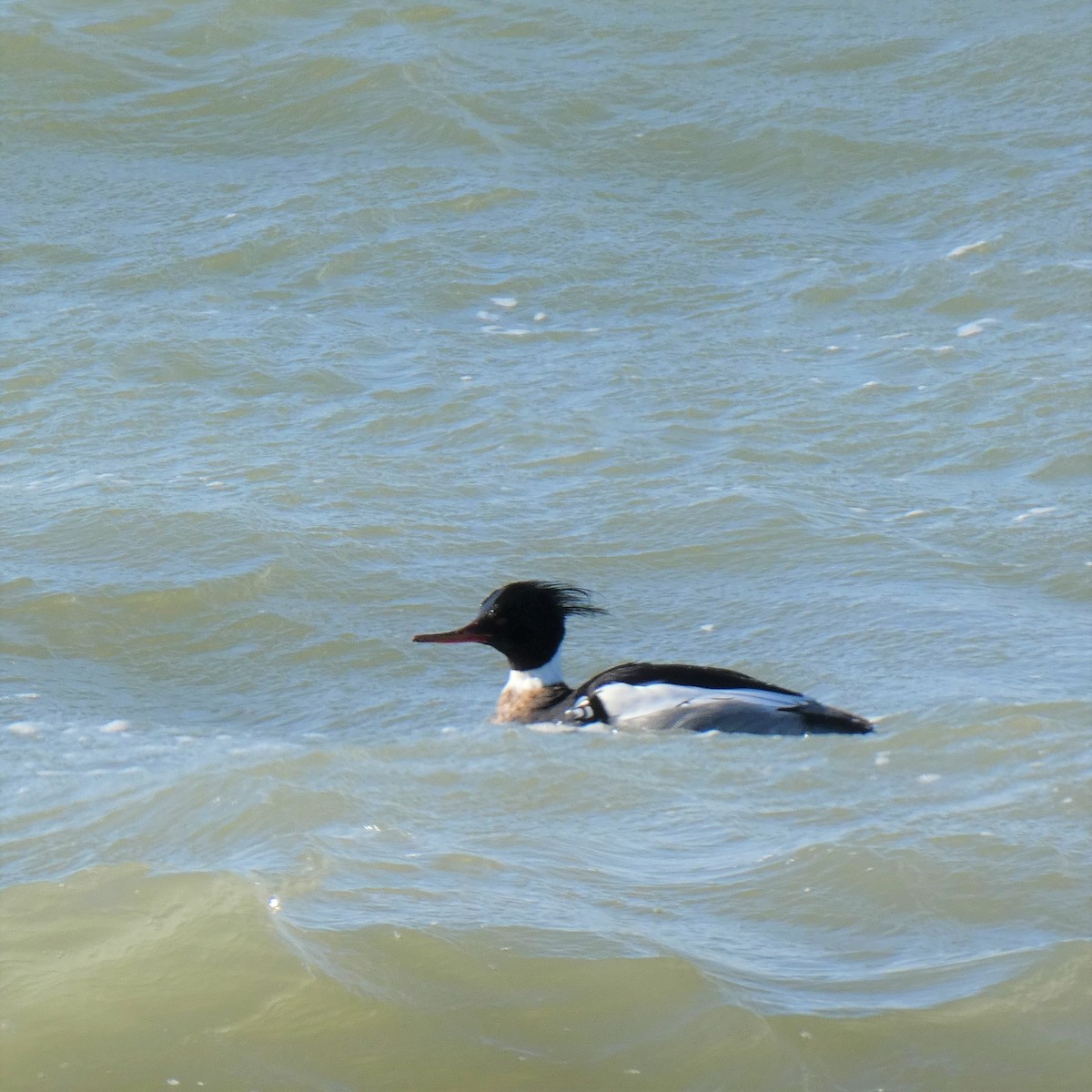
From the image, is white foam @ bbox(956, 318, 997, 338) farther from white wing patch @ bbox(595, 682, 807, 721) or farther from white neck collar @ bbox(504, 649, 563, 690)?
white wing patch @ bbox(595, 682, 807, 721)

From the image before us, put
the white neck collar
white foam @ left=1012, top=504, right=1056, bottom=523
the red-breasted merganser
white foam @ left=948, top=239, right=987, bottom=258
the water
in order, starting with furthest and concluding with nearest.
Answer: white foam @ left=948, top=239, right=987, bottom=258 → white foam @ left=1012, top=504, right=1056, bottom=523 → the white neck collar → the red-breasted merganser → the water

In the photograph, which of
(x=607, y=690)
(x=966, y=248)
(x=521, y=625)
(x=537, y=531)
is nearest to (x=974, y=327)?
(x=966, y=248)

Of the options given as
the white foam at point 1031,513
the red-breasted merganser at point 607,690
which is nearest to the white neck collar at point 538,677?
the red-breasted merganser at point 607,690

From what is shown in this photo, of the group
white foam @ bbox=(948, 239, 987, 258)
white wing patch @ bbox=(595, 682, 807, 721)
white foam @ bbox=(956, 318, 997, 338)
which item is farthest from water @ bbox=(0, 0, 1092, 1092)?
white wing patch @ bbox=(595, 682, 807, 721)

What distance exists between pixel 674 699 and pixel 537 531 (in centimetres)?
193

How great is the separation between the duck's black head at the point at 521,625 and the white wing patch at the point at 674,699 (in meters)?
0.51

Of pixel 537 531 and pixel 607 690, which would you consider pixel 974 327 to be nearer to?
pixel 537 531

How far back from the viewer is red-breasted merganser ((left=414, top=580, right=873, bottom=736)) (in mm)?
5645

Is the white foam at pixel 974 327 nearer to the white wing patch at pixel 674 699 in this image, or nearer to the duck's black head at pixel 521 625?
the duck's black head at pixel 521 625

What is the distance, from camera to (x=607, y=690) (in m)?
6.01

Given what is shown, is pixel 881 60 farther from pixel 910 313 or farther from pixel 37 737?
pixel 37 737

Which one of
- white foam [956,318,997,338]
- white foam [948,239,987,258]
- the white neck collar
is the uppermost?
white foam [948,239,987,258]

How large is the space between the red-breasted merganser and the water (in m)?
0.21

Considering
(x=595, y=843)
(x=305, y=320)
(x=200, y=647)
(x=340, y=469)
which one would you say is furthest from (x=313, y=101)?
(x=595, y=843)
